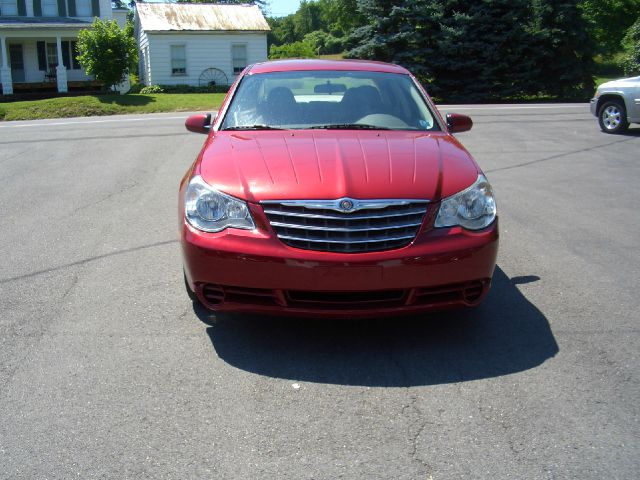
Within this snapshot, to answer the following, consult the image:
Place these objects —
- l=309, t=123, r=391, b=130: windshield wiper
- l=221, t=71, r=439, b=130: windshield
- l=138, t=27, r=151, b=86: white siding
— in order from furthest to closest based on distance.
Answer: l=138, t=27, r=151, b=86: white siding < l=221, t=71, r=439, b=130: windshield < l=309, t=123, r=391, b=130: windshield wiper

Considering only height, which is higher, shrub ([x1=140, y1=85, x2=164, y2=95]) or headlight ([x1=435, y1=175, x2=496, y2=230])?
headlight ([x1=435, y1=175, x2=496, y2=230])

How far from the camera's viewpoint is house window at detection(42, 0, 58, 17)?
115 ft

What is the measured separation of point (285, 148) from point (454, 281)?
139 cm

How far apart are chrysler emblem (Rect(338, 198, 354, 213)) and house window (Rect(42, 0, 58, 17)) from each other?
35288 millimetres

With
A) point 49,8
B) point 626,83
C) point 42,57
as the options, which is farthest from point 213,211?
point 42,57

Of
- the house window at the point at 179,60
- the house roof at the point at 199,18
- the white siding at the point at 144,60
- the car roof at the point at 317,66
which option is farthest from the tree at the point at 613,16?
the car roof at the point at 317,66

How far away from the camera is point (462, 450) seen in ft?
10.5

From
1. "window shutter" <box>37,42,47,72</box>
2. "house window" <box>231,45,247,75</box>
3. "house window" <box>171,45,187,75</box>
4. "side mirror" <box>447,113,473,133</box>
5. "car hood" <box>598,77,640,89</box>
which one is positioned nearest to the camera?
"side mirror" <box>447,113,473,133</box>

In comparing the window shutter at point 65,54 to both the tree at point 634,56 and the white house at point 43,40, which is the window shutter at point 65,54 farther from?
the tree at point 634,56

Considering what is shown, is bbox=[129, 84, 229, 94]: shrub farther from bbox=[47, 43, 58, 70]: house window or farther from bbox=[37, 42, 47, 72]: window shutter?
bbox=[37, 42, 47, 72]: window shutter

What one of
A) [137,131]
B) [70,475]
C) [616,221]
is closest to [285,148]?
[70,475]

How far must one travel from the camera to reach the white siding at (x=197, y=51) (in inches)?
1425

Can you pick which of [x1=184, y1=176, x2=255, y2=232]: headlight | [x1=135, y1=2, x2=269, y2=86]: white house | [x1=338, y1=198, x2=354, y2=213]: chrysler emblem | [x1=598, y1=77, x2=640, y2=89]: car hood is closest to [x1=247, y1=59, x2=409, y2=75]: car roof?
[x1=184, y1=176, x2=255, y2=232]: headlight

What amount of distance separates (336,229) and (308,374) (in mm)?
819
